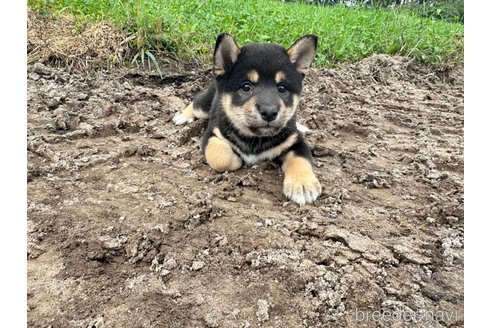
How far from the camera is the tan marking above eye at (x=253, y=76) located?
322 cm

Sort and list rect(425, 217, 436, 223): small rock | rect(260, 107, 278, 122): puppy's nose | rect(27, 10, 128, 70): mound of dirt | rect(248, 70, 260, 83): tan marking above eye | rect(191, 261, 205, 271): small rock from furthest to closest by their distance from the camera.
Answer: rect(27, 10, 128, 70): mound of dirt → rect(248, 70, 260, 83): tan marking above eye → rect(260, 107, 278, 122): puppy's nose → rect(425, 217, 436, 223): small rock → rect(191, 261, 205, 271): small rock

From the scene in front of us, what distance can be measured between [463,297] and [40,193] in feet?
9.16

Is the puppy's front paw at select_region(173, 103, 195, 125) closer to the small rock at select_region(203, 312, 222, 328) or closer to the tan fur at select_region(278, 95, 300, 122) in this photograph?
the tan fur at select_region(278, 95, 300, 122)

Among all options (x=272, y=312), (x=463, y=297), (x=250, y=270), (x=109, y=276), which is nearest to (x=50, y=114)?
(x=109, y=276)

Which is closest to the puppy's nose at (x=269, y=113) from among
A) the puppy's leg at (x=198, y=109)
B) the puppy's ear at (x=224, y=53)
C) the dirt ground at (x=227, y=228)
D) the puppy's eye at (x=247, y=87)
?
the puppy's eye at (x=247, y=87)

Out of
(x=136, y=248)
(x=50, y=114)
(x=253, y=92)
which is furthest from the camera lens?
(x=50, y=114)

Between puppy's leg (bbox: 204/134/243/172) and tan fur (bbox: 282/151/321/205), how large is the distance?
0.47m

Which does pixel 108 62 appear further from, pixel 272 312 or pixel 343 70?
pixel 272 312

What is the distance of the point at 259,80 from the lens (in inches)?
127

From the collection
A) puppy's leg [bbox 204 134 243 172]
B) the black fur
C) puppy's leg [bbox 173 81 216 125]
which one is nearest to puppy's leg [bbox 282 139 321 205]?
the black fur

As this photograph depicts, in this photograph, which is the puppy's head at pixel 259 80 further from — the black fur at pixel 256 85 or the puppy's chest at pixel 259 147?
the puppy's chest at pixel 259 147

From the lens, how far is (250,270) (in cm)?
217

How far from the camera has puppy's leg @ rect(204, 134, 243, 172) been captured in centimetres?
329

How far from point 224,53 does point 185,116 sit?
1263 mm
